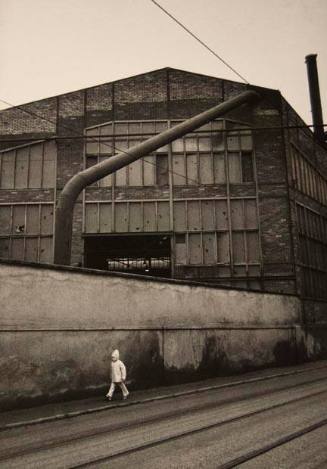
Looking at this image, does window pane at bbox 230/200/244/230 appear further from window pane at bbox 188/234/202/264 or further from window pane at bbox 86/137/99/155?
window pane at bbox 86/137/99/155

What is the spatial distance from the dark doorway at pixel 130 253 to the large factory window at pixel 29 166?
354 cm

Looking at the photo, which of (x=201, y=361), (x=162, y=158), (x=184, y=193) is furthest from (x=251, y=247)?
(x=201, y=361)

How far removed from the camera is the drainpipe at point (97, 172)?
13.1 metres

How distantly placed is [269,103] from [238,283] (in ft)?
28.3

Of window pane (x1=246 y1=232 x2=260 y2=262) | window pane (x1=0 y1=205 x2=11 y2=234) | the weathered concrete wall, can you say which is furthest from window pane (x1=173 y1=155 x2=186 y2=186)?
window pane (x1=0 y1=205 x2=11 y2=234)

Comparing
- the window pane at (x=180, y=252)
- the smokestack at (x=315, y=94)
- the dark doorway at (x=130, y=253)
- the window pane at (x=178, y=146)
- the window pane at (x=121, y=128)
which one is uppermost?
the smokestack at (x=315, y=94)

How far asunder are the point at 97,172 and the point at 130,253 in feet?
26.8

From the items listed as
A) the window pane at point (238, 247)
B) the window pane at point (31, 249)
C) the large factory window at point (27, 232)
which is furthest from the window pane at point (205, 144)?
the window pane at point (31, 249)

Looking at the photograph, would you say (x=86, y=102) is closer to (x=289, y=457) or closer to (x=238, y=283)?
(x=238, y=283)

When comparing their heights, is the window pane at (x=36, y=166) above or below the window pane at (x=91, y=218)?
above

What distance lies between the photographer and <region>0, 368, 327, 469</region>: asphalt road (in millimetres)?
5062

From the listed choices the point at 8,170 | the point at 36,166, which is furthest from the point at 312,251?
the point at 8,170

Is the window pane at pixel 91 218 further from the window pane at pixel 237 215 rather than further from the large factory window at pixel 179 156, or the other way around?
the window pane at pixel 237 215

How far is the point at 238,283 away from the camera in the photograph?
1886 cm
